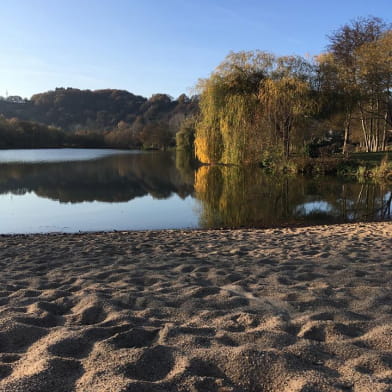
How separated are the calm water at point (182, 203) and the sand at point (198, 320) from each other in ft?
14.2

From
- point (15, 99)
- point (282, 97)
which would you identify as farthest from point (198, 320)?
point (15, 99)

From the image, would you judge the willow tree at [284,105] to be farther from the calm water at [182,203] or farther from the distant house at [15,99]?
the distant house at [15,99]

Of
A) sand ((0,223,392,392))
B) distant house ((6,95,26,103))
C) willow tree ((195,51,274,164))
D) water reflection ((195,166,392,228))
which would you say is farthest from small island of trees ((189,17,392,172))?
distant house ((6,95,26,103))

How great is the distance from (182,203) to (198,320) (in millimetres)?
10424

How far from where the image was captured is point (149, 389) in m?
1.96

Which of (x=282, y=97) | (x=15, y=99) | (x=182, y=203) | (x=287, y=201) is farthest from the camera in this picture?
(x=15, y=99)

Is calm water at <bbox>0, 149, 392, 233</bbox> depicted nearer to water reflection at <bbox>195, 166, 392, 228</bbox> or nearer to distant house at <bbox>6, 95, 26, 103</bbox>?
water reflection at <bbox>195, 166, 392, 228</bbox>

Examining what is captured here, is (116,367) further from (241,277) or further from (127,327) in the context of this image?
(241,277)

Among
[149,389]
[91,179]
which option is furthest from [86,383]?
[91,179]

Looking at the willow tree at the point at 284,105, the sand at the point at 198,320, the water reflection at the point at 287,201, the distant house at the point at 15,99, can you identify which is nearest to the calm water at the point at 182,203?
the water reflection at the point at 287,201

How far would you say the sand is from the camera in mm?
2076

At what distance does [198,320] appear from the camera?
9.72ft

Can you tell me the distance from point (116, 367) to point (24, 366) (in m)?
0.57

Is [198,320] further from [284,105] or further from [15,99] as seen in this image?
[15,99]
